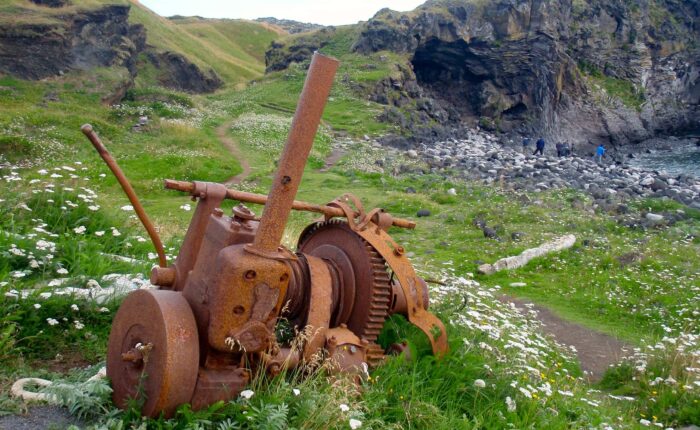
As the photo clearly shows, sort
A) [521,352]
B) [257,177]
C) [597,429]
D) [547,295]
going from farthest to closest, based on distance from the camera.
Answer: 1. [257,177]
2. [547,295]
3. [521,352]
4. [597,429]

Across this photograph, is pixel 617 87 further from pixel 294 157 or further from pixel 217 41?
pixel 294 157

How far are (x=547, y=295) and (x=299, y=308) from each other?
26.3 feet

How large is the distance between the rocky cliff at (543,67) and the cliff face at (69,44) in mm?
18546

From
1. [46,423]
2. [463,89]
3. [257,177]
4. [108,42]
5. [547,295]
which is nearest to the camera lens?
[46,423]

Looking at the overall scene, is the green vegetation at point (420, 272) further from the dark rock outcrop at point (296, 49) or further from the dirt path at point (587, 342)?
the dark rock outcrop at point (296, 49)

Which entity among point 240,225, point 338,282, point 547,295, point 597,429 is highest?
point 240,225

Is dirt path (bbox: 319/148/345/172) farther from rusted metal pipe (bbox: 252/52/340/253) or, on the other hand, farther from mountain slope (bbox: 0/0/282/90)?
rusted metal pipe (bbox: 252/52/340/253)

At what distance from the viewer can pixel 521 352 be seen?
6289 millimetres

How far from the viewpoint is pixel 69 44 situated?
36344 millimetres

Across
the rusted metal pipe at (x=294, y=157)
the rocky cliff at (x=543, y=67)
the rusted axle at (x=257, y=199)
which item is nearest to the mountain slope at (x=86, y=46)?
the rocky cliff at (x=543, y=67)

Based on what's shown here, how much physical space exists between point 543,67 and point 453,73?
8.80 m

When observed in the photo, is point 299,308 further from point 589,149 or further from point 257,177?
point 589,149

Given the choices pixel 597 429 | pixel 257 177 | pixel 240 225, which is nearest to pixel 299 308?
pixel 240 225

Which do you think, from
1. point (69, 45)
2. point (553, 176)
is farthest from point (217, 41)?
point (553, 176)
